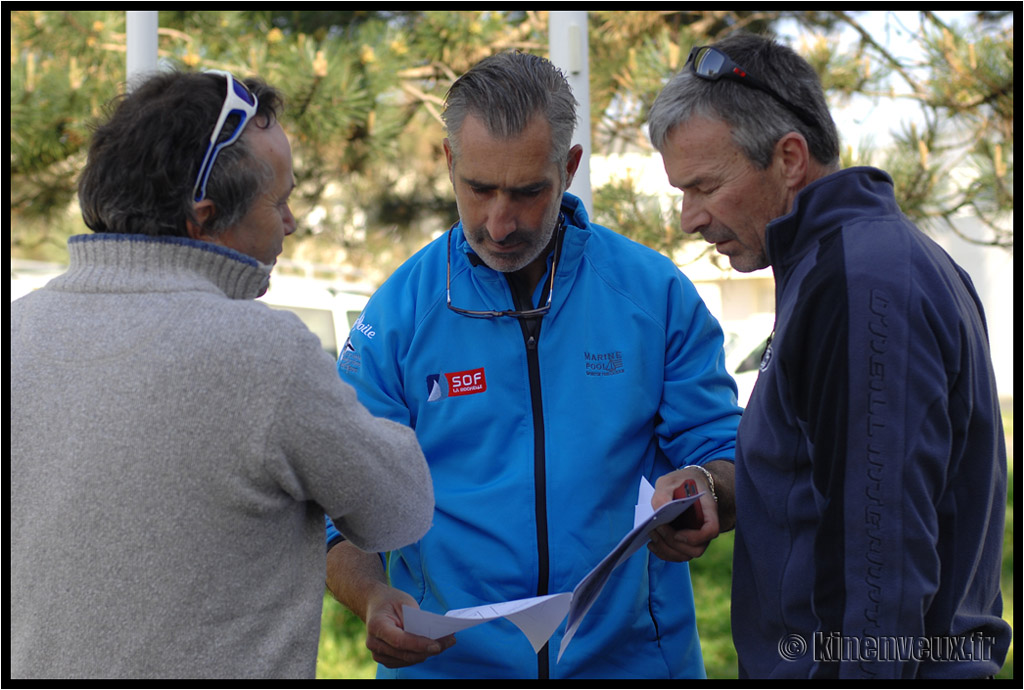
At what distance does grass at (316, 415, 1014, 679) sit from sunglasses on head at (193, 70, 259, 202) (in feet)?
12.8

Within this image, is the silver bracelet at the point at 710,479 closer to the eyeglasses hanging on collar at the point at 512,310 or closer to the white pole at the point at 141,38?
the eyeglasses hanging on collar at the point at 512,310

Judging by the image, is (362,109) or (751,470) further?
(362,109)

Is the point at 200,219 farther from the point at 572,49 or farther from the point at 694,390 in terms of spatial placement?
the point at 572,49

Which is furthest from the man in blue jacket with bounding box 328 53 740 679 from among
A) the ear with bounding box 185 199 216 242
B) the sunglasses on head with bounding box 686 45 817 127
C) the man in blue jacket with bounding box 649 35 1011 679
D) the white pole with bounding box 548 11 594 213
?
the white pole with bounding box 548 11 594 213

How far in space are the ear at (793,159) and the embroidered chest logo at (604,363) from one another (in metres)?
0.54

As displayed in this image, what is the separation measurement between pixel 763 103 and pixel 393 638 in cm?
123

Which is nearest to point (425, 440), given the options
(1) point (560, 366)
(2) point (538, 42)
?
(1) point (560, 366)

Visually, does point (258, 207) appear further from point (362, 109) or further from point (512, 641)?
point (362, 109)

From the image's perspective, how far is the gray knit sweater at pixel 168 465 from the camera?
1350mm

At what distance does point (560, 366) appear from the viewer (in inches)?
84.2

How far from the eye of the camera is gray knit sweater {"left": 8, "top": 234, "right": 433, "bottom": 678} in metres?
1.35

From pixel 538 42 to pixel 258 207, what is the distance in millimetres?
3016

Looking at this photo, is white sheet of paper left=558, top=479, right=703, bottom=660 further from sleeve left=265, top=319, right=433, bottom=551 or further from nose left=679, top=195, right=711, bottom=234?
nose left=679, top=195, right=711, bottom=234

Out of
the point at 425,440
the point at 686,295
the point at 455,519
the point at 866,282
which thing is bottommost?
the point at 455,519
